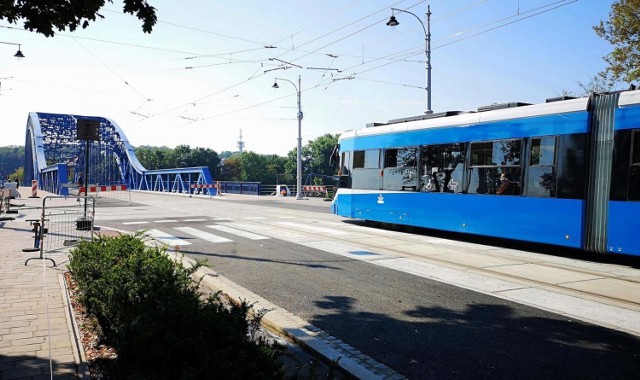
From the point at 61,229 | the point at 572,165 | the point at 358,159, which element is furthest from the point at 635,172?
the point at 61,229

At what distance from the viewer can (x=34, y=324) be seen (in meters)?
5.19

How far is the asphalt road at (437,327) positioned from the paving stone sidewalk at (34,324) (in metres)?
2.59

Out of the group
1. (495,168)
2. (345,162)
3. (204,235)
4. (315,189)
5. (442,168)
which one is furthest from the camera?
(315,189)

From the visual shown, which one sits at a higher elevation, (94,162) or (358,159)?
(94,162)

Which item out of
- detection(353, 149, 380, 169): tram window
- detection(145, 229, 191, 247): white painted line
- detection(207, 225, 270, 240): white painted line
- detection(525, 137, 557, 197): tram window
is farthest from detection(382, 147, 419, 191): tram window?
detection(145, 229, 191, 247): white painted line

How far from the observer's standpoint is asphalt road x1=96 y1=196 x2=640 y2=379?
176 inches

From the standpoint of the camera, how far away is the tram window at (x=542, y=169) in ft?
34.6

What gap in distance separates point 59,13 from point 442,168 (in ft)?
33.2

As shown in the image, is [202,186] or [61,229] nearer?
[61,229]

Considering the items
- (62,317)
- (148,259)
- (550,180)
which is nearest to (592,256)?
(550,180)

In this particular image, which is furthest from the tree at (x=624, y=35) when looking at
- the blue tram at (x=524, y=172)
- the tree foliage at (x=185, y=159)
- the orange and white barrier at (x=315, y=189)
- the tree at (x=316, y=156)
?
the tree foliage at (x=185, y=159)

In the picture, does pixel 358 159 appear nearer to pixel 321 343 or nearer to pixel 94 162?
pixel 321 343

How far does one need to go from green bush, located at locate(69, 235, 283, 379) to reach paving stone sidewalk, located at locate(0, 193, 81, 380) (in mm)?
434

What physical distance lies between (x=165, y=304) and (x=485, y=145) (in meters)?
10.1
